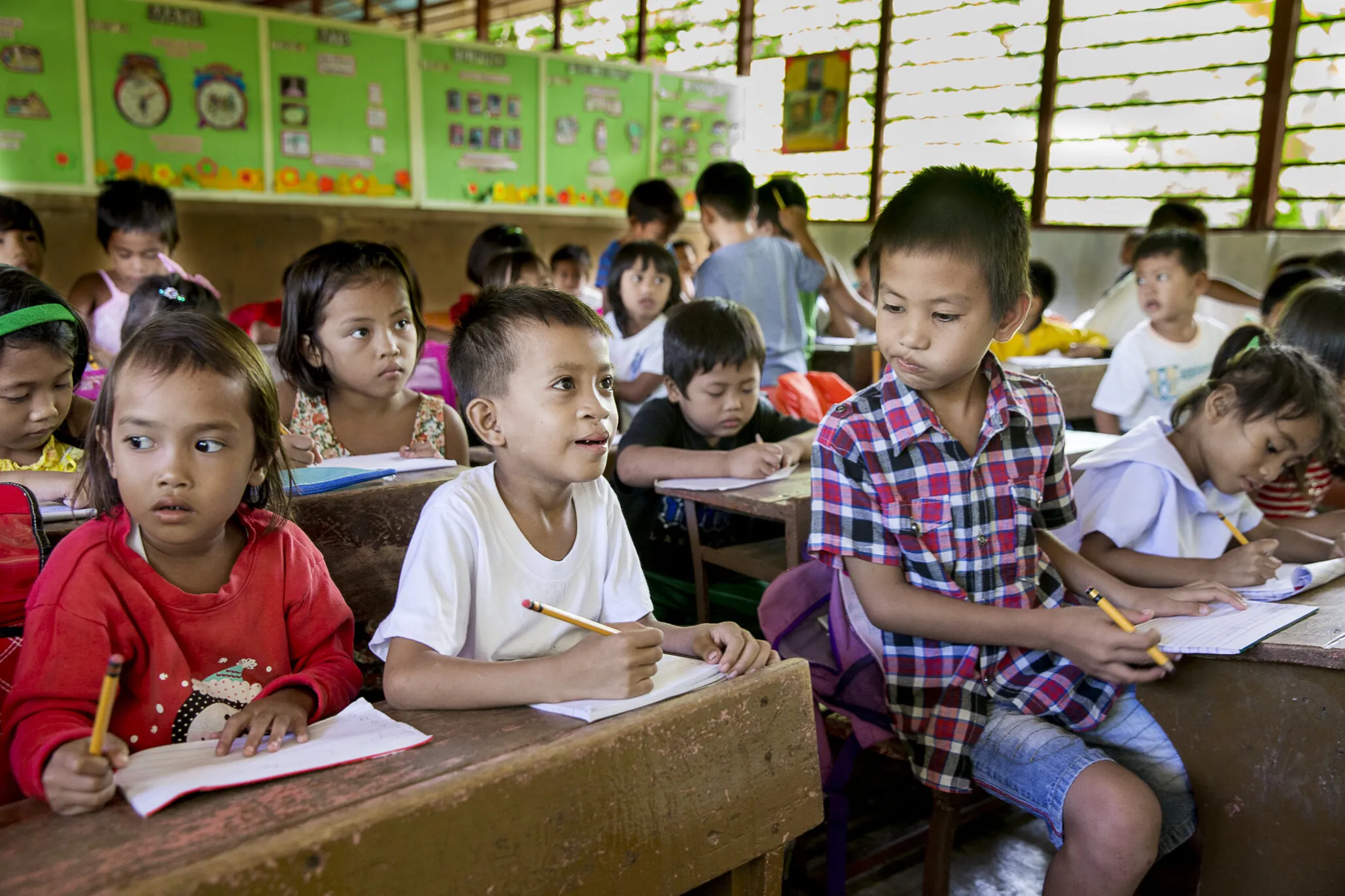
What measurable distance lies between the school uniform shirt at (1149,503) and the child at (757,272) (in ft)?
6.22

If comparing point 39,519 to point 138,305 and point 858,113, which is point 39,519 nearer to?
point 138,305

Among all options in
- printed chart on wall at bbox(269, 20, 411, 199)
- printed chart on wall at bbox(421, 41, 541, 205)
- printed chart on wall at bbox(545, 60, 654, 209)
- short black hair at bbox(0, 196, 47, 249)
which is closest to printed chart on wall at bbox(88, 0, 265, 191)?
printed chart on wall at bbox(269, 20, 411, 199)

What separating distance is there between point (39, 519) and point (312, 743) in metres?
0.56

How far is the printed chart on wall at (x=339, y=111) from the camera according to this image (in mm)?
5059

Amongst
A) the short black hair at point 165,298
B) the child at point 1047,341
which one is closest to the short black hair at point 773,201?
the child at point 1047,341

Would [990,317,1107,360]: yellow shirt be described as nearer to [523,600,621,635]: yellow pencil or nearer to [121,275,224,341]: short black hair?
[121,275,224,341]: short black hair

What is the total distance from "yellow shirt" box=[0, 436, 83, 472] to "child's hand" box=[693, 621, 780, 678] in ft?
3.89

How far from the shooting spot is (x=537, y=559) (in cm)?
127

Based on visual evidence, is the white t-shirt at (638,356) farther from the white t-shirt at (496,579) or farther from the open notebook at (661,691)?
the open notebook at (661,691)

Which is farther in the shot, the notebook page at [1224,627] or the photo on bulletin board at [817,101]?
the photo on bulletin board at [817,101]

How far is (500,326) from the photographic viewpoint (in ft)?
4.40

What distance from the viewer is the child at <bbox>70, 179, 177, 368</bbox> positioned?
3.49m

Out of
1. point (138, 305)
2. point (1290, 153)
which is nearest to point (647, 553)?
point (138, 305)

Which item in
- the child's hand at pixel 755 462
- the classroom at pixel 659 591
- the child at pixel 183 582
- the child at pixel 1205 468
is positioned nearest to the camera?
the classroom at pixel 659 591
